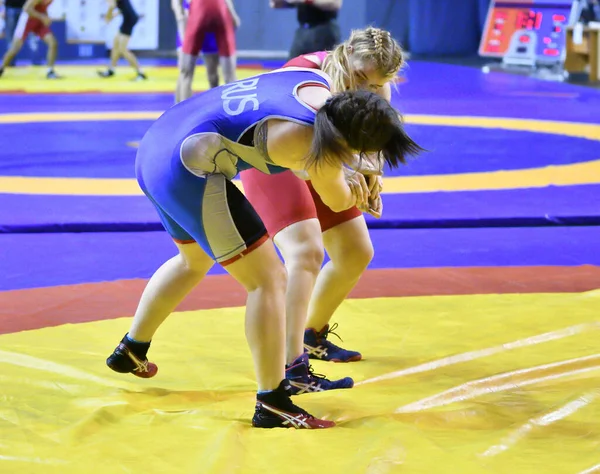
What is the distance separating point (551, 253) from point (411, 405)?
2.39 m

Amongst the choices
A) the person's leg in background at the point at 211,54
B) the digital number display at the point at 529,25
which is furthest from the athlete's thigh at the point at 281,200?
the digital number display at the point at 529,25

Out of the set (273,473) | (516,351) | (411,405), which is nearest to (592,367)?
(516,351)

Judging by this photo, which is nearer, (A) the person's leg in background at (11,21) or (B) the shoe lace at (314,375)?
(B) the shoe lace at (314,375)

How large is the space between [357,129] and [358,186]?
1.43ft

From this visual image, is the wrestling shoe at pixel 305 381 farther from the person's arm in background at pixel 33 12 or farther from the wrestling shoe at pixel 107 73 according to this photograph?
the wrestling shoe at pixel 107 73

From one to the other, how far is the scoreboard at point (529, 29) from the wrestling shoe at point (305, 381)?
A: 13.1 meters

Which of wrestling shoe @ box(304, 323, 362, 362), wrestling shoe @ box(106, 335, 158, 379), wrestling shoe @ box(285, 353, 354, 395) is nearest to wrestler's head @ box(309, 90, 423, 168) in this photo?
wrestling shoe @ box(285, 353, 354, 395)

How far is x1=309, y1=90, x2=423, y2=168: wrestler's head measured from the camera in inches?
103

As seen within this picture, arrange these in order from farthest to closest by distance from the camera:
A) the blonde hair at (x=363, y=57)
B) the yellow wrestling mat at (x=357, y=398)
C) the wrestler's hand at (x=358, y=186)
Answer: the blonde hair at (x=363, y=57) → the wrestler's hand at (x=358, y=186) → the yellow wrestling mat at (x=357, y=398)

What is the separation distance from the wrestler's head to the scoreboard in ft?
44.2

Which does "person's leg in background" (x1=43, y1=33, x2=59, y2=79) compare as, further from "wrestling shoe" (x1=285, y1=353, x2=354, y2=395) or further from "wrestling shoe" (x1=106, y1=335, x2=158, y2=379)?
"wrestling shoe" (x1=285, y1=353, x2=354, y2=395)

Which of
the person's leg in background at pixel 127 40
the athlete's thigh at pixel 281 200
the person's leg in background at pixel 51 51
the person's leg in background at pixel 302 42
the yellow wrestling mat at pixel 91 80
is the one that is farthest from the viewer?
the person's leg in background at pixel 127 40

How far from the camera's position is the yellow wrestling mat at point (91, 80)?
13633mm

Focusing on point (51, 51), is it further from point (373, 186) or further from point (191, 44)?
point (373, 186)
